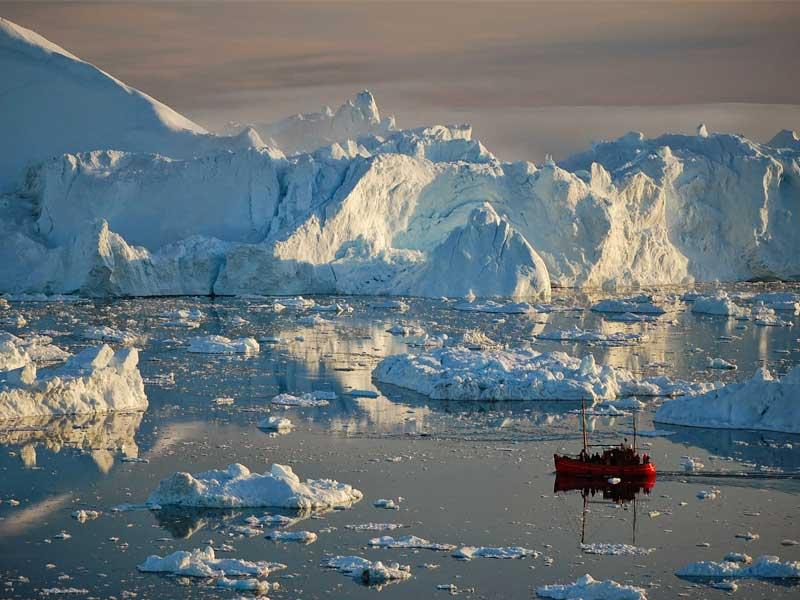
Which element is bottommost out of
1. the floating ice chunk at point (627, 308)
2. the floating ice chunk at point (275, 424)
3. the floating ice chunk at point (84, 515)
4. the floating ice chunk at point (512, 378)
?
the floating ice chunk at point (84, 515)

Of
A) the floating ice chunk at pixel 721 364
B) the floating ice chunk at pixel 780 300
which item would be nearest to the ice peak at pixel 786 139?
the floating ice chunk at pixel 780 300

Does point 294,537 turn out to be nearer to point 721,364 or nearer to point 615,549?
point 615,549

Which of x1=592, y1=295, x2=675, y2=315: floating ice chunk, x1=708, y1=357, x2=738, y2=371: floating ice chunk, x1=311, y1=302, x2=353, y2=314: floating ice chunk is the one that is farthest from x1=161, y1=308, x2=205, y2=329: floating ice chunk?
x1=708, y1=357, x2=738, y2=371: floating ice chunk

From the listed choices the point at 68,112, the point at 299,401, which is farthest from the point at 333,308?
the point at 68,112

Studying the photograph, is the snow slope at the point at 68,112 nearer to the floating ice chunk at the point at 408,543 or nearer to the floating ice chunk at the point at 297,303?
the floating ice chunk at the point at 297,303

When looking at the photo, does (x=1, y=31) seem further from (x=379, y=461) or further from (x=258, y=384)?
(x=379, y=461)

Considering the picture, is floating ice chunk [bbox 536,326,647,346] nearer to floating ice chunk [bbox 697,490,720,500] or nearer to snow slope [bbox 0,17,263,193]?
floating ice chunk [bbox 697,490,720,500]

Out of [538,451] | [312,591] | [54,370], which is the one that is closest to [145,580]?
[312,591]
